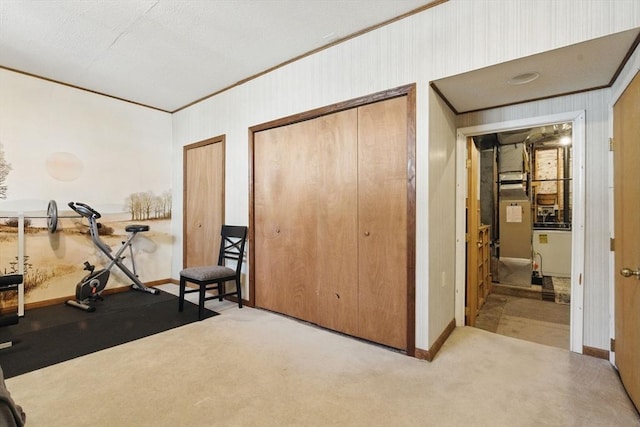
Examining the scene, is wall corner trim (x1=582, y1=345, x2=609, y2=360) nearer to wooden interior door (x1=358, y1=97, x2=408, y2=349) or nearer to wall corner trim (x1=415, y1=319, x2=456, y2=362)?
wall corner trim (x1=415, y1=319, x2=456, y2=362)

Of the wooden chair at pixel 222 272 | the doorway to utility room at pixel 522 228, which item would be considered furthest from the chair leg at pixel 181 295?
the doorway to utility room at pixel 522 228

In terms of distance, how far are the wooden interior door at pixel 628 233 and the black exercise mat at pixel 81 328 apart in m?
3.39

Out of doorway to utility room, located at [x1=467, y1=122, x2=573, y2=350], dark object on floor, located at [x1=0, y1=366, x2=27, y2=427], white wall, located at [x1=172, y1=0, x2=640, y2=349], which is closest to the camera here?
dark object on floor, located at [x1=0, y1=366, x2=27, y2=427]

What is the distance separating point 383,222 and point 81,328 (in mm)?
3061

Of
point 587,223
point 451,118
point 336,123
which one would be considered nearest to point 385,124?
point 336,123

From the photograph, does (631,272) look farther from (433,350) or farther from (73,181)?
(73,181)

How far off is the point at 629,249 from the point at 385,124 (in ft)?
5.86

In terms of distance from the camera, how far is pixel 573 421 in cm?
166

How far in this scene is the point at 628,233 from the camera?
1.86 meters

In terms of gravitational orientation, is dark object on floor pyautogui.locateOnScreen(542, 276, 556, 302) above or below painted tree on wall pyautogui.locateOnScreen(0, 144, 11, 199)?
below

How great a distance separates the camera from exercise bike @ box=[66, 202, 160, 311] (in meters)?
3.55

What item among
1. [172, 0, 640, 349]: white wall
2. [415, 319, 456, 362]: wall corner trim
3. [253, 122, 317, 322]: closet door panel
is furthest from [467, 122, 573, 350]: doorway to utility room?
[253, 122, 317, 322]: closet door panel

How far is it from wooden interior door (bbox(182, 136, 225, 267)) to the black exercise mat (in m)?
0.73

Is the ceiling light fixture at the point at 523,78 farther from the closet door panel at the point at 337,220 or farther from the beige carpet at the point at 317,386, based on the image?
the beige carpet at the point at 317,386
